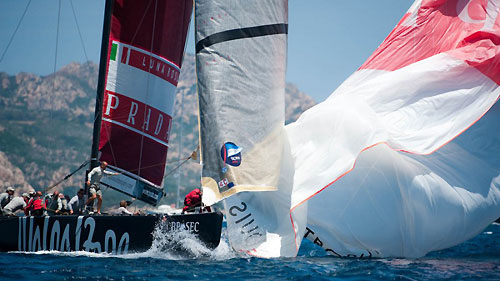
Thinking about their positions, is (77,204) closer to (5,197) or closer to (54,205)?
(54,205)

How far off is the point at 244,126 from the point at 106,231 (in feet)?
9.56

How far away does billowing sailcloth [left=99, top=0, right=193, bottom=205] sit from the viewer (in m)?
12.0

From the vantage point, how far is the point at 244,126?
29.7 ft

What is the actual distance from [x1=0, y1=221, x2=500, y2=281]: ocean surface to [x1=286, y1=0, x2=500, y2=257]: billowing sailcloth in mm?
494

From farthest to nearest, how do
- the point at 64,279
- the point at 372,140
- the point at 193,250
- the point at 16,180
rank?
1. the point at 16,180
2. the point at 193,250
3. the point at 372,140
4. the point at 64,279

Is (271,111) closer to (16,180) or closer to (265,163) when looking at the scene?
(265,163)

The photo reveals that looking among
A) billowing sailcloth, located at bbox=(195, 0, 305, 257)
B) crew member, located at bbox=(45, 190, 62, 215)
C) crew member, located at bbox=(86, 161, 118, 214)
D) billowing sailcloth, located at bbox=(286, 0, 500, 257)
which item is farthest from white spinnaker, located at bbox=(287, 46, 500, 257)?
crew member, located at bbox=(45, 190, 62, 215)

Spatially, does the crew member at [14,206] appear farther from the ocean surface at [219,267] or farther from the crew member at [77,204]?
the ocean surface at [219,267]

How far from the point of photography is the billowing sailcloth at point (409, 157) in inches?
346

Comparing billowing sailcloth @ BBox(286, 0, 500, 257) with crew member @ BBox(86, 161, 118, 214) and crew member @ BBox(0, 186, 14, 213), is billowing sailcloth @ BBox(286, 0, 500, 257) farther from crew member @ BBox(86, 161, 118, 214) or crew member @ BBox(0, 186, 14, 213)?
crew member @ BBox(0, 186, 14, 213)

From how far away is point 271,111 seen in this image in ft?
30.5

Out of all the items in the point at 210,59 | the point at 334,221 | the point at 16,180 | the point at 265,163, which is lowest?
the point at 334,221

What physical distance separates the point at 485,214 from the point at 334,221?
2.43 m

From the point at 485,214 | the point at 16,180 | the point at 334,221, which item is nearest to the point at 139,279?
the point at 334,221
